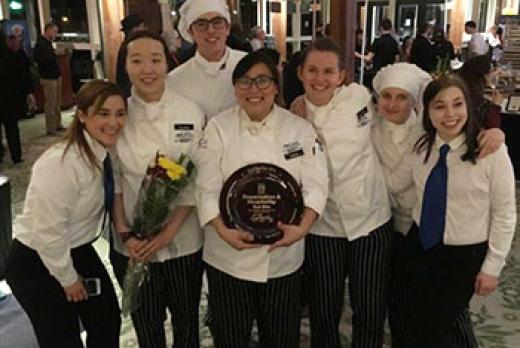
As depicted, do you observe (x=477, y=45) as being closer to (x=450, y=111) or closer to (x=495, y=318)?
(x=495, y=318)

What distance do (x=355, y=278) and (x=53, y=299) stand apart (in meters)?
1.16

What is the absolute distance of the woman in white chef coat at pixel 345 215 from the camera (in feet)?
6.77

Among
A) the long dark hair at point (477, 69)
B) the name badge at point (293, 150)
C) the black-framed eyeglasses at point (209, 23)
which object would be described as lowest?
the name badge at point (293, 150)

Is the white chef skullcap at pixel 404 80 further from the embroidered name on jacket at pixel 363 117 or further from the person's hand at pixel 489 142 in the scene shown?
the person's hand at pixel 489 142

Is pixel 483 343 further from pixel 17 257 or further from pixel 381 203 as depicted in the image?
pixel 17 257

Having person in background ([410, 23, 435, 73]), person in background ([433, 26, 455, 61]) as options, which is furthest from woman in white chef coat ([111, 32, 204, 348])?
person in background ([433, 26, 455, 61])

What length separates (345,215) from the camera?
6.95 ft

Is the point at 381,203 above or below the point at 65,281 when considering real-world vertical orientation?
above

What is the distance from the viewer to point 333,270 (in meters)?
2.19

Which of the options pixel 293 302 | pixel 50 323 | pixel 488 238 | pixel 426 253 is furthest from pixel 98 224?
pixel 488 238

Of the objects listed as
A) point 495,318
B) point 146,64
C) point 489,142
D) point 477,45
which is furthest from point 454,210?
point 477,45

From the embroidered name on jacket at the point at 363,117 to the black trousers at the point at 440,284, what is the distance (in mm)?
469

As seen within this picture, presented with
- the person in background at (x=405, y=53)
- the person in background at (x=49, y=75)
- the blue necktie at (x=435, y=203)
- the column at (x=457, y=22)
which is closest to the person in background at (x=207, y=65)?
the blue necktie at (x=435, y=203)

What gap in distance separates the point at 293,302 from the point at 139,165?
30.9 inches
